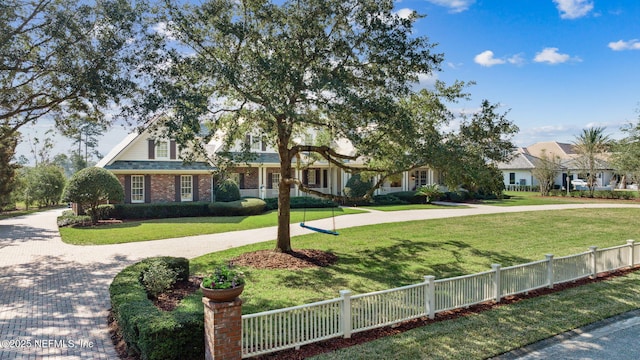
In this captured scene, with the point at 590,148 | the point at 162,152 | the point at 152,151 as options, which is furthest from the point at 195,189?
the point at 590,148

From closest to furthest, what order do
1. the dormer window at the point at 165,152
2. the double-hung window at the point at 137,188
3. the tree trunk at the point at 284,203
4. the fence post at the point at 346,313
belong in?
1. the fence post at the point at 346,313
2. the tree trunk at the point at 284,203
3. the double-hung window at the point at 137,188
4. the dormer window at the point at 165,152

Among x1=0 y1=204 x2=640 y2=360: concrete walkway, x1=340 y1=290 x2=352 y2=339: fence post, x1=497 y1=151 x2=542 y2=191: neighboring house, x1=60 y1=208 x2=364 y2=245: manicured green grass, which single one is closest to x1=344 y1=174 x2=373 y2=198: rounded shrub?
x1=60 y1=208 x2=364 y2=245: manicured green grass

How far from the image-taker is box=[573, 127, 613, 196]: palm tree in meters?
36.7

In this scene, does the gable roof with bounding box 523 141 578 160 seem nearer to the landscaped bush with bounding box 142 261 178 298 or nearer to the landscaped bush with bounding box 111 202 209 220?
the landscaped bush with bounding box 111 202 209 220

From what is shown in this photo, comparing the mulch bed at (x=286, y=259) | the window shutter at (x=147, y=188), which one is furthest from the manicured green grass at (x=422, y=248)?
the window shutter at (x=147, y=188)

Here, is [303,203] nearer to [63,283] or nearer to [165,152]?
[165,152]

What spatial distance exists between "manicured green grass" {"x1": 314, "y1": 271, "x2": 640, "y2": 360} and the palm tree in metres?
33.3

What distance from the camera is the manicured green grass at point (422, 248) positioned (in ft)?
30.1

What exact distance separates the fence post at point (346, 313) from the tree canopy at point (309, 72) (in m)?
4.16

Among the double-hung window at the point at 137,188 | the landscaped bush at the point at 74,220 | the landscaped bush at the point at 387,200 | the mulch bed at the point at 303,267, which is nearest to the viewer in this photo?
the mulch bed at the point at 303,267

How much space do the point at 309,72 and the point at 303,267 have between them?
536 cm

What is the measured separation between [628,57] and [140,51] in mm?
24315

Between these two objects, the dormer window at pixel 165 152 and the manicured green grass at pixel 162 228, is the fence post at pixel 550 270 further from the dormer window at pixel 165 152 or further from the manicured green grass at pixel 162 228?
the dormer window at pixel 165 152

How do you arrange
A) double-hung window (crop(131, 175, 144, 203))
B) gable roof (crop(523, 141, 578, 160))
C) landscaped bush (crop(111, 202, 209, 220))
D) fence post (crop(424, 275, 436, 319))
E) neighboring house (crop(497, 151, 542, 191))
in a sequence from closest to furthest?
fence post (crop(424, 275, 436, 319)) < landscaped bush (crop(111, 202, 209, 220)) < double-hung window (crop(131, 175, 144, 203)) < neighboring house (crop(497, 151, 542, 191)) < gable roof (crop(523, 141, 578, 160))
